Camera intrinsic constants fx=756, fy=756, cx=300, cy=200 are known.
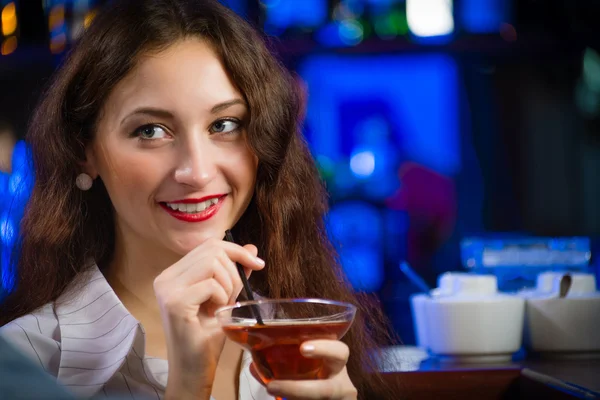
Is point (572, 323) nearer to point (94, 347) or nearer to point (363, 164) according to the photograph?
point (94, 347)

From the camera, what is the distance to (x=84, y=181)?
1.72m

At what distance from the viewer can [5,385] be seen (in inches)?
22.9

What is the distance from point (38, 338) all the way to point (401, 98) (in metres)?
3.98

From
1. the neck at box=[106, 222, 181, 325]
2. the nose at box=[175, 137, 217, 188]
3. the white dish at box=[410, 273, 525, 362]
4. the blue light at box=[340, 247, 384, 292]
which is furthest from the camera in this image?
the blue light at box=[340, 247, 384, 292]

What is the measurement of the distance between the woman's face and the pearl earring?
101mm

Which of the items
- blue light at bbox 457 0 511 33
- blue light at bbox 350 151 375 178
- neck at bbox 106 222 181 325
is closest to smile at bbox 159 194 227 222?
neck at bbox 106 222 181 325

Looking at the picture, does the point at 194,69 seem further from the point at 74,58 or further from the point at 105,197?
the point at 105,197

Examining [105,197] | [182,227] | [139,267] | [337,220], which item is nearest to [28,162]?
[105,197]

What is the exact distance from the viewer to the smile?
1563 millimetres

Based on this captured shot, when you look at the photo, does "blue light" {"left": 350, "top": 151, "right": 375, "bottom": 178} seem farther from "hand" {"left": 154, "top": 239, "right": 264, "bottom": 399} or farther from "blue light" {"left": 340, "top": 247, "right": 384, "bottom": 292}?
"hand" {"left": 154, "top": 239, "right": 264, "bottom": 399}

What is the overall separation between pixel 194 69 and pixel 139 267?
1.51ft

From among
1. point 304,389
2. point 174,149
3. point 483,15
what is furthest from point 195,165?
point 483,15

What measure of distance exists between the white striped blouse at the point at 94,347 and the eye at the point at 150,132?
350 mm

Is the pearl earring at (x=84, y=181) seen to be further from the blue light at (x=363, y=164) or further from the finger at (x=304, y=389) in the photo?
the blue light at (x=363, y=164)
